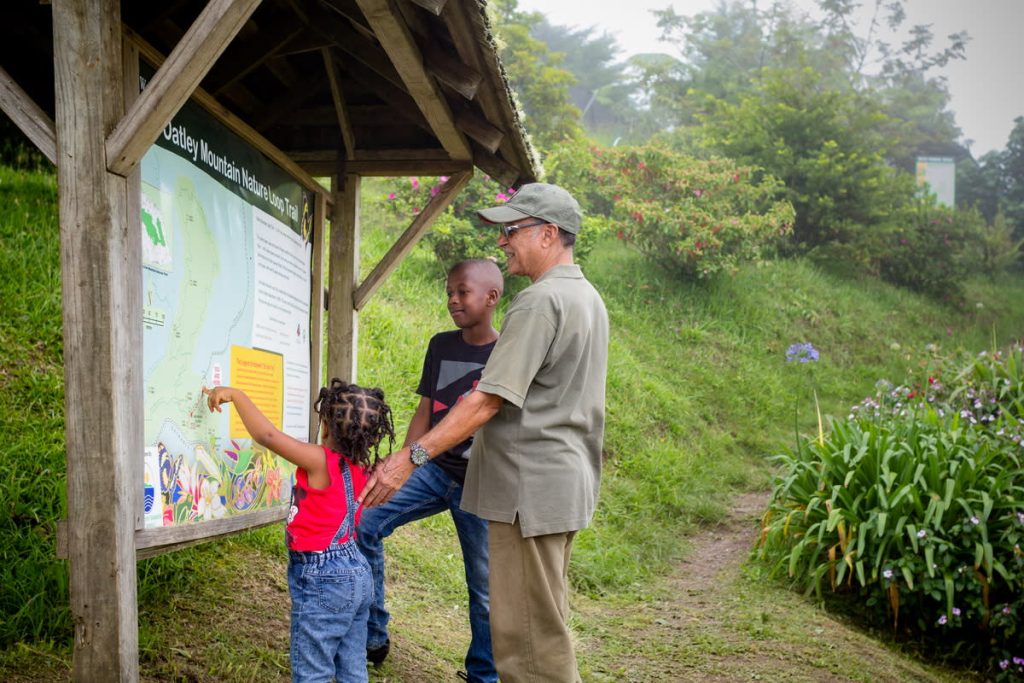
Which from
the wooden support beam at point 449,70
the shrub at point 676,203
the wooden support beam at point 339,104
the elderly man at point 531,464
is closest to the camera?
the elderly man at point 531,464

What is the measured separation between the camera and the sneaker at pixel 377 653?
14.7 ft

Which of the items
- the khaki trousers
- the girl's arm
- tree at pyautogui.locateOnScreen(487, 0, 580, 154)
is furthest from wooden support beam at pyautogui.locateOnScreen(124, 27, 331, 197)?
tree at pyautogui.locateOnScreen(487, 0, 580, 154)

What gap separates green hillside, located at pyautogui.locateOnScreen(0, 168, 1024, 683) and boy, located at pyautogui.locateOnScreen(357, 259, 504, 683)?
0.65m

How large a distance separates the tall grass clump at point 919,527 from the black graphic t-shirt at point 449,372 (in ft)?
12.2

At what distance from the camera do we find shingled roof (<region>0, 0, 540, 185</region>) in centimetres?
381

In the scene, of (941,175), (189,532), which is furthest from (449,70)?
(941,175)

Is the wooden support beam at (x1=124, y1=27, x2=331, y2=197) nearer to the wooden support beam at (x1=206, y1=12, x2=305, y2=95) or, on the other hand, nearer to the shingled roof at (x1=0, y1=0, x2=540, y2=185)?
the shingled roof at (x1=0, y1=0, x2=540, y2=185)

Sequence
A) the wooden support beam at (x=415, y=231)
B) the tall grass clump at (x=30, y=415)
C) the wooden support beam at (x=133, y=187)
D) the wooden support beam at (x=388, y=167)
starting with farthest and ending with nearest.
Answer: the wooden support beam at (x=388, y=167) → the wooden support beam at (x=415, y=231) → the tall grass clump at (x=30, y=415) → the wooden support beam at (x=133, y=187)

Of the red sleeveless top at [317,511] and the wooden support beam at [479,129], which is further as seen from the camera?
the wooden support beam at [479,129]

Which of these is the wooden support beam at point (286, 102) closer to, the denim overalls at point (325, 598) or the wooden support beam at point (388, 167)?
the wooden support beam at point (388, 167)

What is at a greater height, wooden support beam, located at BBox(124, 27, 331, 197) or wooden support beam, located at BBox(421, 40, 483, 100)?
wooden support beam, located at BBox(421, 40, 483, 100)

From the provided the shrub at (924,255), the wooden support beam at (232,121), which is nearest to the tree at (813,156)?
the shrub at (924,255)

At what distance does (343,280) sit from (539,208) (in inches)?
85.9

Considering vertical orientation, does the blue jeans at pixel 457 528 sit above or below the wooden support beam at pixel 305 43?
below
